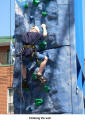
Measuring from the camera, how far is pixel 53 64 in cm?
1492

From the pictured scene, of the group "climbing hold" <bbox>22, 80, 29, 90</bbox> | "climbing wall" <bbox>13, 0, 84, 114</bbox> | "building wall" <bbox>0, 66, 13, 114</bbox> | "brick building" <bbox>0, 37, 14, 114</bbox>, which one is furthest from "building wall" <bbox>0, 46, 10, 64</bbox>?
"climbing hold" <bbox>22, 80, 29, 90</bbox>

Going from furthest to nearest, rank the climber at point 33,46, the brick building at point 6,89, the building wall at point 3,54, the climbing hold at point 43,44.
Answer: the building wall at point 3,54 → the brick building at point 6,89 → the climbing hold at point 43,44 → the climber at point 33,46

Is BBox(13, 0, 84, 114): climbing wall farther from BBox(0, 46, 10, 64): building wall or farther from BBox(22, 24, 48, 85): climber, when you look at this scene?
BBox(0, 46, 10, 64): building wall

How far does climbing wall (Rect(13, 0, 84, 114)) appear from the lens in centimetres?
1473

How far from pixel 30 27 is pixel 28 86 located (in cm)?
196

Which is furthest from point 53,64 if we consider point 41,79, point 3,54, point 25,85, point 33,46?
point 3,54

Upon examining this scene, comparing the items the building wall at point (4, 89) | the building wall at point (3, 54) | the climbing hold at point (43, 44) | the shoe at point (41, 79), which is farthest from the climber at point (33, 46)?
the building wall at point (3, 54)

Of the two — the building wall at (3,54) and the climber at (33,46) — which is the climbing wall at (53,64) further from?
the building wall at (3,54)

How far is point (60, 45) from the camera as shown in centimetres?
1495

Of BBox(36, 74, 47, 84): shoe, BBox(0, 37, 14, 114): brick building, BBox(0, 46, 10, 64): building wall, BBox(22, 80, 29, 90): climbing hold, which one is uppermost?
BBox(36, 74, 47, 84): shoe

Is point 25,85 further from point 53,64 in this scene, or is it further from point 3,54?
point 3,54

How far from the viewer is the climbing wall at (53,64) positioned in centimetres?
1473

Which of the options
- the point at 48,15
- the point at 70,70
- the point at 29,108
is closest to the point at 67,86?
the point at 70,70

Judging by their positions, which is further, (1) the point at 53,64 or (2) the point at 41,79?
(1) the point at 53,64
